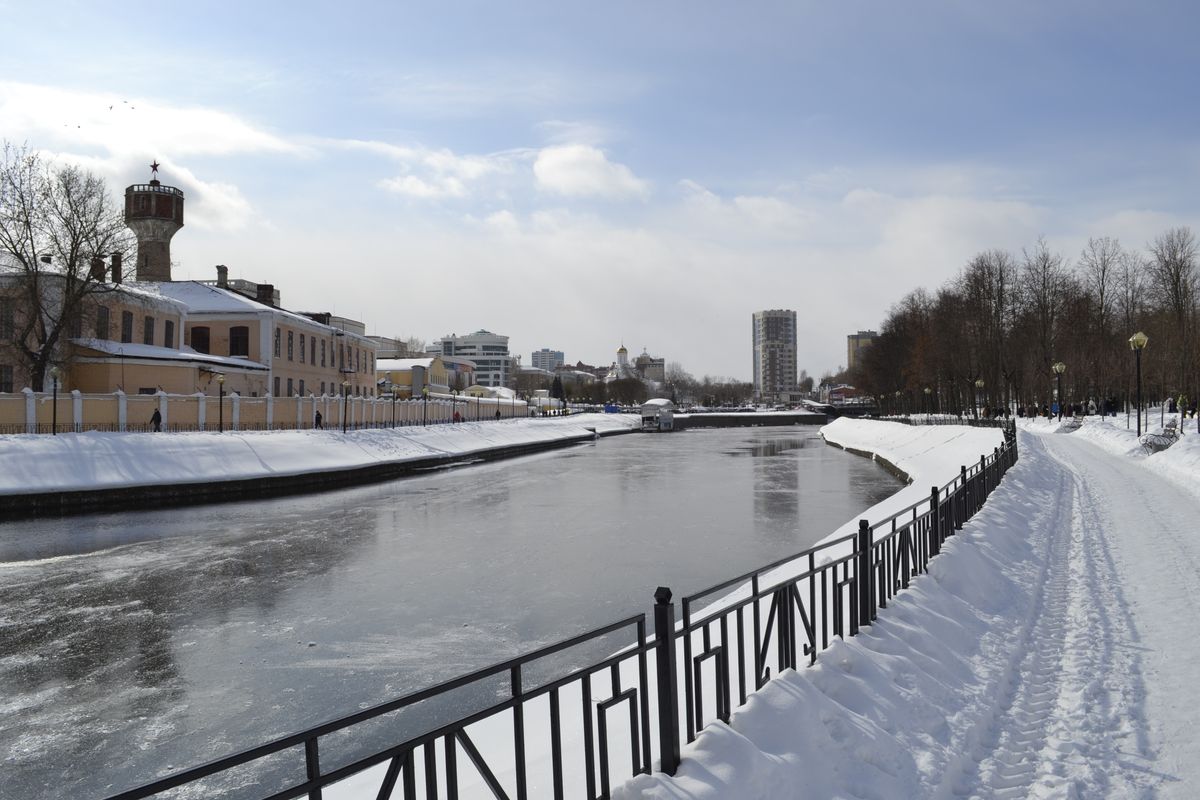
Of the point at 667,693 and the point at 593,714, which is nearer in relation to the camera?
the point at 667,693

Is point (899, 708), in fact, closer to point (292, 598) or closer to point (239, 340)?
point (292, 598)

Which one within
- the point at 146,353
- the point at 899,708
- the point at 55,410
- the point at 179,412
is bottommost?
A: the point at 899,708

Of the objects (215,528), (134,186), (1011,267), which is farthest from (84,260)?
(1011,267)

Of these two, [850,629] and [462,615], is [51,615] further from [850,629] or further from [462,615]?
[850,629]

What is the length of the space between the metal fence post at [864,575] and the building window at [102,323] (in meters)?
41.2

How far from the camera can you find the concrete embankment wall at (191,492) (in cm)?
2322

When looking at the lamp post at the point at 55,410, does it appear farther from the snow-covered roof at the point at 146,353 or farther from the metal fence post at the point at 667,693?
the metal fence post at the point at 667,693

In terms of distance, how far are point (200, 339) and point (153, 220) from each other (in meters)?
14.2

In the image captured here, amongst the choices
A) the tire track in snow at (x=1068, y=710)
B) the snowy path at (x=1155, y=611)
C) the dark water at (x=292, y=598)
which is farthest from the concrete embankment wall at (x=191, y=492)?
the snowy path at (x=1155, y=611)

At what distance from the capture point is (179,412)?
3344 cm

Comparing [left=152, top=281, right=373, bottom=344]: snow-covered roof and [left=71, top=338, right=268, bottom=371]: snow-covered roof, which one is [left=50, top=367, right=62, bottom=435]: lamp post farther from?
[left=152, top=281, right=373, bottom=344]: snow-covered roof

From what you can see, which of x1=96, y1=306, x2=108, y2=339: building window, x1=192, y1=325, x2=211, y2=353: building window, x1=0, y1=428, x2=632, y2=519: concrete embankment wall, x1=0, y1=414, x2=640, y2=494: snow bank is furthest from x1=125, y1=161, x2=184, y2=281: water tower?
x1=0, y1=428, x2=632, y2=519: concrete embankment wall

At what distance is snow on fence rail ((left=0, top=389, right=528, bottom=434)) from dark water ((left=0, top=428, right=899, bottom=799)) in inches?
398

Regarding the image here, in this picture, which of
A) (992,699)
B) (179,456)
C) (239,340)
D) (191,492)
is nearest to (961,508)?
(992,699)
